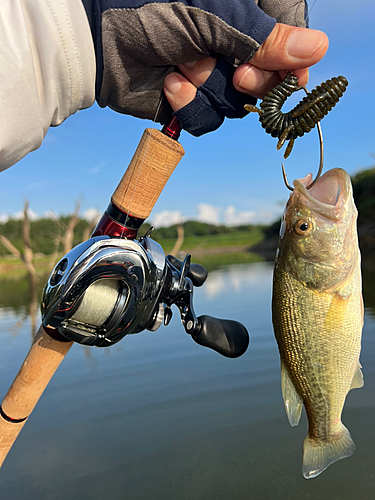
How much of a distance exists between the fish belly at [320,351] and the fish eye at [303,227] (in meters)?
0.17

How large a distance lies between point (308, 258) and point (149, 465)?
1255 millimetres

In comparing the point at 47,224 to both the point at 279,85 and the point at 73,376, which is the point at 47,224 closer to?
the point at 73,376

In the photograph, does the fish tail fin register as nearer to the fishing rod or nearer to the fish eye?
the fishing rod

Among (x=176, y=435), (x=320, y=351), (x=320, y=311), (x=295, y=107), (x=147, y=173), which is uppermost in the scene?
(x=295, y=107)

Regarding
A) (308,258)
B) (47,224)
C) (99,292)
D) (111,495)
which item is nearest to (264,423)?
(111,495)

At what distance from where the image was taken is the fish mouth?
4.41 ft

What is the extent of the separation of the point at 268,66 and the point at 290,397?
1.12 metres

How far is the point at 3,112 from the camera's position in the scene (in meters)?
0.84

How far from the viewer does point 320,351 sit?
1371 millimetres

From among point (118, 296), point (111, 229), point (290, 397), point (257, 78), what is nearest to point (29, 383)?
point (118, 296)

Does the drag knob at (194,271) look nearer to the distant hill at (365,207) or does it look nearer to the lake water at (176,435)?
the lake water at (176,435)

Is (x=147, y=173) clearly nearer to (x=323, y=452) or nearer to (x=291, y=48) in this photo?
(x=291, y=48)

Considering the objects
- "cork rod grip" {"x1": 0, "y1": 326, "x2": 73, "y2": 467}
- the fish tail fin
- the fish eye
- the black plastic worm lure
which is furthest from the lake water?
the black plastic worm lure

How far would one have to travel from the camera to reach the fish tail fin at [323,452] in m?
1.35
